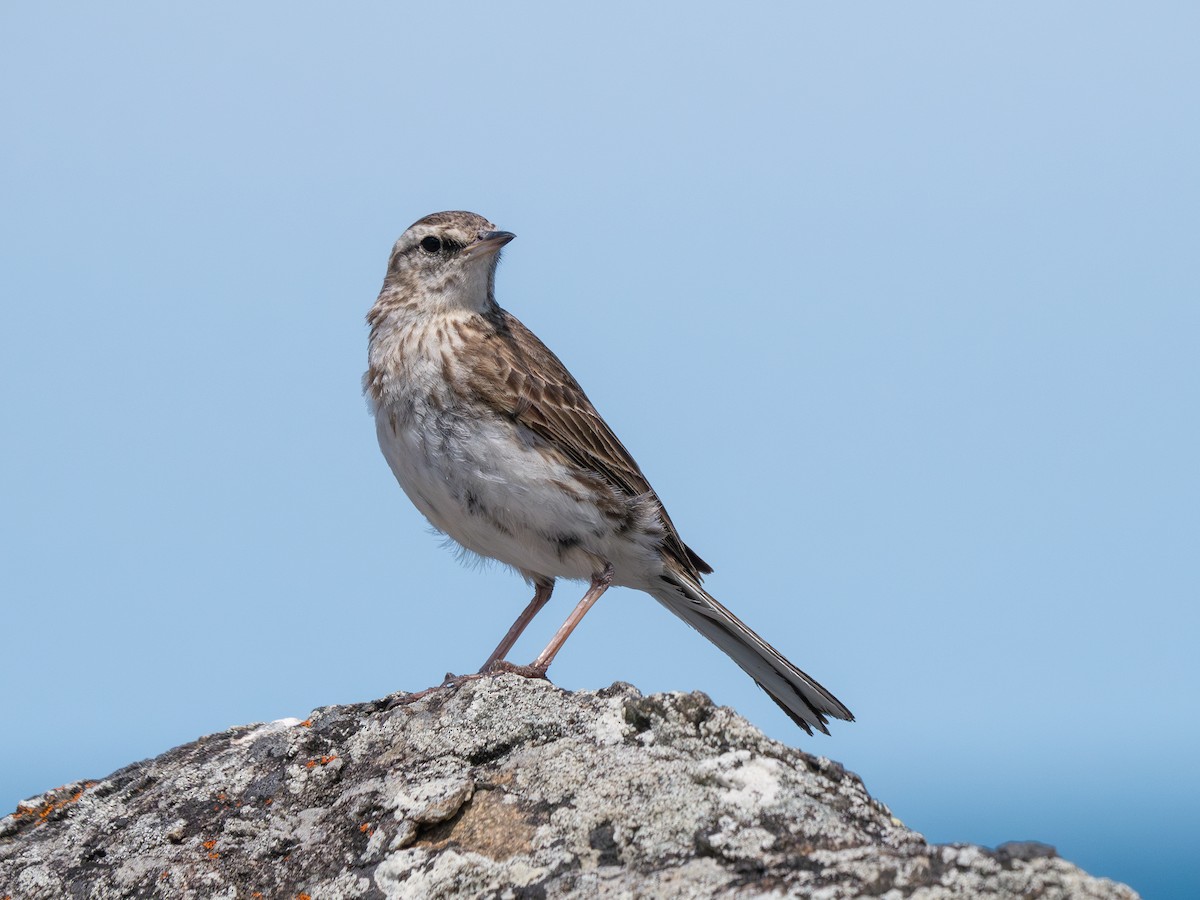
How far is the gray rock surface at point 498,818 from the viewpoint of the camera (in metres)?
3.07

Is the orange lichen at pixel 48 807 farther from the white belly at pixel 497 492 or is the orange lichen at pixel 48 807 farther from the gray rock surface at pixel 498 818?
the white belly at pixel 497 492

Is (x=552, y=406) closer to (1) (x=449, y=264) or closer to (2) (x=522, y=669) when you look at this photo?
(1) (x=449, y=264)

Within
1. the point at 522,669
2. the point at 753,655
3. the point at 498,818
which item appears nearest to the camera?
the point at 498,818

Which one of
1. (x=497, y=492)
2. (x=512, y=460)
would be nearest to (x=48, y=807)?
(x=497, y=492)

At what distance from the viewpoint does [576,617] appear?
618 centimetres

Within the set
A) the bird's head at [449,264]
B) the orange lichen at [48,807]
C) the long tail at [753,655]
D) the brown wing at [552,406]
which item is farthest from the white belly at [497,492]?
the orange lichen at [48,807]

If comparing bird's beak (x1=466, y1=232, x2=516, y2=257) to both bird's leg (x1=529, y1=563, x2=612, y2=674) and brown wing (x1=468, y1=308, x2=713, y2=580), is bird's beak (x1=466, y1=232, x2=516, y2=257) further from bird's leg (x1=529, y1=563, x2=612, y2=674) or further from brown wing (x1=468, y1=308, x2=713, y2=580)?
bird's leg (x1=529, y1=563, x2=612, y2=674)

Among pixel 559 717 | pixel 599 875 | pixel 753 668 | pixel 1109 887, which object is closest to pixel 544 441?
pixel 753 668

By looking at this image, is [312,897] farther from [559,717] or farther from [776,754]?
[776,754]

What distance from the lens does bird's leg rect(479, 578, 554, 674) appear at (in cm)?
643

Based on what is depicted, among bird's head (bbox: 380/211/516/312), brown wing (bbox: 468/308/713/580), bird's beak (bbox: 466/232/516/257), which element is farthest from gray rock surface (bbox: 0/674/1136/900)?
bird's beak (bbox: 466/232/516/257)

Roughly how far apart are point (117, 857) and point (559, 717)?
1.64m

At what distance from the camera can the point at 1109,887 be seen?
2586 mm

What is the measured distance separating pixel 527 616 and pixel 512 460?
3.47 feet
